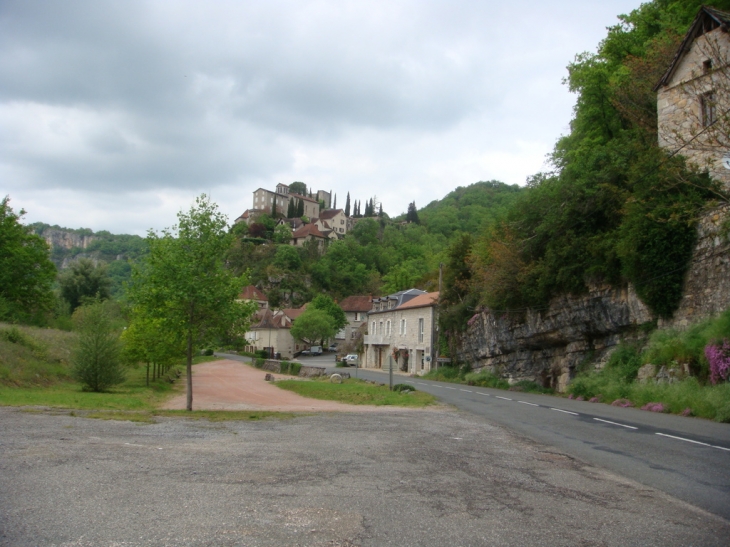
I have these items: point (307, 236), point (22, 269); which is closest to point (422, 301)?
point (22, 269)

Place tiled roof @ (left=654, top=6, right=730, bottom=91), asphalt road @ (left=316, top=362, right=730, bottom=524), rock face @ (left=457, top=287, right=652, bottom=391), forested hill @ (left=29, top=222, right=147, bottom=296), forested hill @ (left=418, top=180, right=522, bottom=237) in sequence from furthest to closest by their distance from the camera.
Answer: forested hill @ (left=29, top=222, right=147, bottom=296) < forested hill @ (left=418, top=180, right=522, bottom=237) < rock face @ (left=457, top=287, right=652, bottom=391) < tiled roof @ (left=654, top=6, right=730, bottom=91) < asphalt road @ (left=316, top=362, right=730, bottom=524)

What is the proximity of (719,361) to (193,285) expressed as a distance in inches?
642

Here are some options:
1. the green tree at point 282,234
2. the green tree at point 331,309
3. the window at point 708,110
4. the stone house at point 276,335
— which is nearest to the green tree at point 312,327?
the stone house at point 276,335

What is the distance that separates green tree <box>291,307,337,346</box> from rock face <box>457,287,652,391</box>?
51034 millimetres

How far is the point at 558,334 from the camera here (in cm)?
3206

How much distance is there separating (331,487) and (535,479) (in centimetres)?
272

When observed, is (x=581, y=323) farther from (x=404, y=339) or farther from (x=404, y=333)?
(x=404, y=333)

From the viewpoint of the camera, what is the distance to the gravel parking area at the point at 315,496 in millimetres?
4812

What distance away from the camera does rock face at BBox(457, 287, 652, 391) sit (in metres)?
27.5

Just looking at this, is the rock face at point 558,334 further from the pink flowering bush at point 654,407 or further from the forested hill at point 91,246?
the forested hill at point 91,246

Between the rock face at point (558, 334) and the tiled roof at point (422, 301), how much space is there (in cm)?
1065

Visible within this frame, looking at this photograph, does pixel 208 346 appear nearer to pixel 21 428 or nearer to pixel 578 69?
pixel 21 428

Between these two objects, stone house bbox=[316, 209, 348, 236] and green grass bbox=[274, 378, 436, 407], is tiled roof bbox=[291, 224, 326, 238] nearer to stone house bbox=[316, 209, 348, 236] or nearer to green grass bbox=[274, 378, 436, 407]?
stone house bbox=[316, 209, 348, 236]

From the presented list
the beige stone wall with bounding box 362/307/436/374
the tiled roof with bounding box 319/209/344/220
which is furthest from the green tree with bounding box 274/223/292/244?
the beige stone wall with bounding box 362/307/436/374
